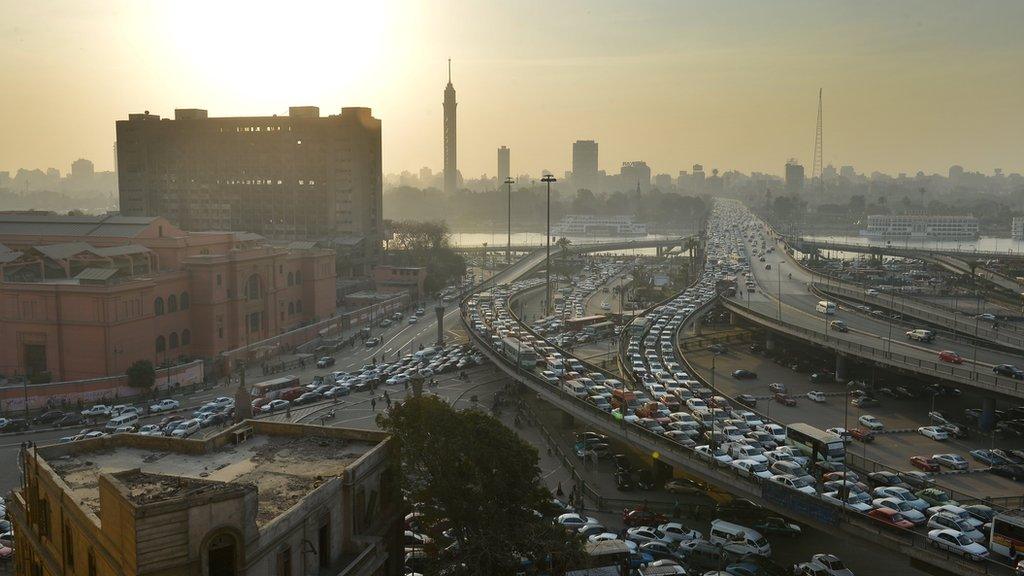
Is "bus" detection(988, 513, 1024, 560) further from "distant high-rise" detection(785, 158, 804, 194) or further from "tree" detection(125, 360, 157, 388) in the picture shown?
"distant high-rise" detection(785, 158, 804, 194)

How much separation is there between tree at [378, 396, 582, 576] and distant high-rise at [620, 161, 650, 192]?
146395 mm

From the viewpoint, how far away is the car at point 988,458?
13873 millimetres

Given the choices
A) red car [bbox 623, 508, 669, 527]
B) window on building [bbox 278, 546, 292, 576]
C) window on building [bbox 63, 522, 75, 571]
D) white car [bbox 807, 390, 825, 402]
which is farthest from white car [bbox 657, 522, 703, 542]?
white car [bbox 807, 390, 825, 402]

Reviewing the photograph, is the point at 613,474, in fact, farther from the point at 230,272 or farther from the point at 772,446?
the point at 230,272

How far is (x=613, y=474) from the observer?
43.0 feet

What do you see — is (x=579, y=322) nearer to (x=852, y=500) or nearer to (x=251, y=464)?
(x=852, y=500)

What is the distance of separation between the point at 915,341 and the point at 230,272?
18.4 m

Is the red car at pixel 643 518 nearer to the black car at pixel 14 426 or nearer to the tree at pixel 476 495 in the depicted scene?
the tree at pixel 476 495

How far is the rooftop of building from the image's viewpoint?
7012 mm

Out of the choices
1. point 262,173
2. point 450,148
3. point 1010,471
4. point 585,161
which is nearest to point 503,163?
point 585,161

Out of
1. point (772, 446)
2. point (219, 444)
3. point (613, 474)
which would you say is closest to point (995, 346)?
point (772, 446)

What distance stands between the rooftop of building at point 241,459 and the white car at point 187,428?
7254 mm

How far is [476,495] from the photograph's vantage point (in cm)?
768

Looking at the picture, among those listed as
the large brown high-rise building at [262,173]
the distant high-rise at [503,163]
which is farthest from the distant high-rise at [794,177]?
the large brown high-rise building at [262,173]
